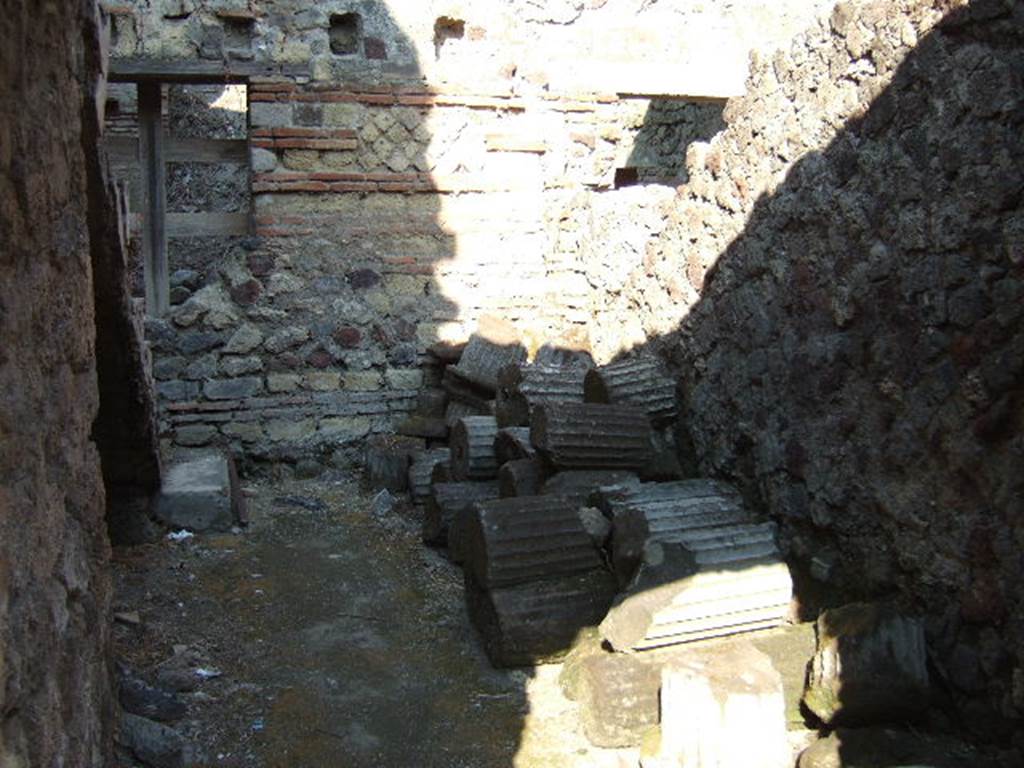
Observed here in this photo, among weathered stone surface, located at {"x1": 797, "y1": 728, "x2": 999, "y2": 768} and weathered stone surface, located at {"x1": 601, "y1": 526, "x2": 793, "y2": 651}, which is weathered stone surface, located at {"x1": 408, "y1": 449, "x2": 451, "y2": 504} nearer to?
weathered stone surface, located at {"x1": 601, "y1": 526, "x2": 793, "y2": 651}

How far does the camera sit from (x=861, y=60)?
4.02 m

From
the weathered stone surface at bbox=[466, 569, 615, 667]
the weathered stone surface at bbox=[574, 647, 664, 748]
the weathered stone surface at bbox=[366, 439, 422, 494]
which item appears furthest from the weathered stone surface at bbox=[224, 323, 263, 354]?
the weathered stone surface at bbox=[574, 647, 664, 748]

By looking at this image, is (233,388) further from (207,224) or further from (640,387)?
(640,387)

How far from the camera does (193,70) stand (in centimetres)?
637

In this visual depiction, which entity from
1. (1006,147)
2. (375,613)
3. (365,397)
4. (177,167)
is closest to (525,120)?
(365,397)

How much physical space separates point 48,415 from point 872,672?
8.32 feet

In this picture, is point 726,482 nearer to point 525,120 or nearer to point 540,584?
point 540,584

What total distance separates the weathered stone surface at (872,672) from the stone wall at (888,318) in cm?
11

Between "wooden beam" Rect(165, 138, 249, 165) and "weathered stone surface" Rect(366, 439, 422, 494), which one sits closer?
"weathered stone surface" Rect(366, 439, 422, 494)

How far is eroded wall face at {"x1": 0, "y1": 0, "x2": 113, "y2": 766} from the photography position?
80.4 inches

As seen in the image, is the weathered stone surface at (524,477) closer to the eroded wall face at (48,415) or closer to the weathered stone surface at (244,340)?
the eroded wall face at (48,415)

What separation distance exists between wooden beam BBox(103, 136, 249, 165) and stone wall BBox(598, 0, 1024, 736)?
3.29 metres

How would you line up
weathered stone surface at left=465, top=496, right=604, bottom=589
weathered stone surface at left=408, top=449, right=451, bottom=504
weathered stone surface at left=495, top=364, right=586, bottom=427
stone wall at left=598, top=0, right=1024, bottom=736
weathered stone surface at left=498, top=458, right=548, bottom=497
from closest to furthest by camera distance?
stone wall at left=598, top=0, right=1024, bottom=736
weathered stone surface at left=465, top=496, right=604, bottom=589
weathered stone surface at left=498, top=458, right=548, bottom=497
weathered stone surface at left=495, top=364, right=586, bottom=427
weathered stone surface at left=408, top=449, right=451, bottom=504

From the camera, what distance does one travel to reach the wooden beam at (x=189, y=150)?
261 inches
